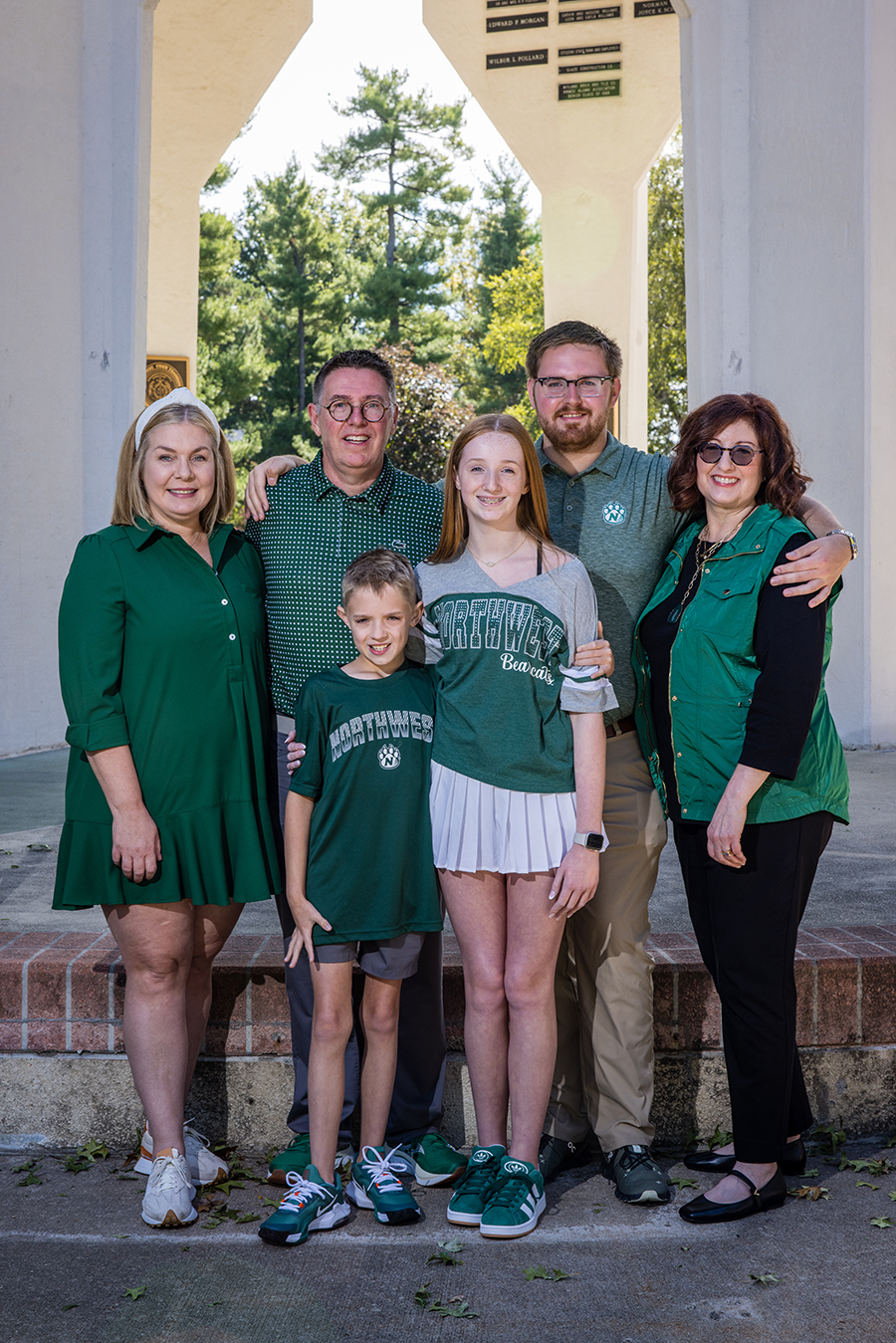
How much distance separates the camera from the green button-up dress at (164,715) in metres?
2.67

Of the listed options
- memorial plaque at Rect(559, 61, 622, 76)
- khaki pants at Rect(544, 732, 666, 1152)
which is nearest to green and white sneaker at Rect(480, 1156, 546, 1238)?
khaki pants at Rect(544, 732, 666, 1152)

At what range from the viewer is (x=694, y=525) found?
2.87m

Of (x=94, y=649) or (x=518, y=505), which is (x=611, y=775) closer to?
(x=518, y=505)

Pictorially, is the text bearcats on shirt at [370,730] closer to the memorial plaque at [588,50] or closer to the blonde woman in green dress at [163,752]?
the blonde woman in green dress at [163,752]

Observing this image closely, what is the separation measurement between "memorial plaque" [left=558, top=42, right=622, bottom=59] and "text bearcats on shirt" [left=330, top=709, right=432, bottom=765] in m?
19.9

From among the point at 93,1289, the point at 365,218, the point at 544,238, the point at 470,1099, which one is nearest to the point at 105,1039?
the point at 93,1289

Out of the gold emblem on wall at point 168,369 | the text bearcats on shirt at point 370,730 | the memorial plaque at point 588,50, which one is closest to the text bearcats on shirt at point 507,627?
the text bearcats on shirt at point 370,730

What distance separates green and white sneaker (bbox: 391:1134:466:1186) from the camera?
9.39 feet

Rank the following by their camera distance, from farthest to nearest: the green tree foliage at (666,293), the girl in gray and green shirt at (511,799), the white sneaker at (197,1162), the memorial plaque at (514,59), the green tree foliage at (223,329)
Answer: the green tree foliage at (666,293) → the green tree foliage at (223,329) → the memorial plaque at (514,59) → the white sneaker at (197,1162) → the girl in gray and green shirt at (511,799)

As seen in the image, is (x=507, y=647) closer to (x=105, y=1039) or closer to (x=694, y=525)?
(x=694, y=525)

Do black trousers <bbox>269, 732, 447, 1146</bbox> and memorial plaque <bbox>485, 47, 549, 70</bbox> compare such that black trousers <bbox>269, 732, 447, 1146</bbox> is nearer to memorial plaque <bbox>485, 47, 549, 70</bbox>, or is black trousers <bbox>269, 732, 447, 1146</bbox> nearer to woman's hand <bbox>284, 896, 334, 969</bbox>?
woman's hand <bbox>284, 896, 334, 969</bbox>

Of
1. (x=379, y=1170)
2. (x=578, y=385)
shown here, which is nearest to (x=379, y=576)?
(x=578, y=385)

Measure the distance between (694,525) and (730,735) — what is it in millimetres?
571

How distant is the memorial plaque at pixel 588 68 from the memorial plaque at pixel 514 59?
44 centimetres
